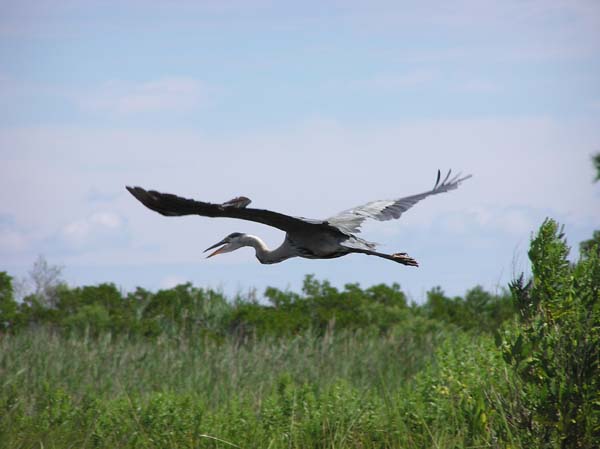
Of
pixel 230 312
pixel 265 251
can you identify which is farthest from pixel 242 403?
pixel 230 312

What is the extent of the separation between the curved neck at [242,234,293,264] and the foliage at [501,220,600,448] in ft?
6.44

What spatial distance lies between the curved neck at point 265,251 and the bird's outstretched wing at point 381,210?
0.44 meters

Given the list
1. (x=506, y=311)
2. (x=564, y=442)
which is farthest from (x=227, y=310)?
(x=564, y=442)

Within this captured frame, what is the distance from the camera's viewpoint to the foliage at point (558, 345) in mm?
4871

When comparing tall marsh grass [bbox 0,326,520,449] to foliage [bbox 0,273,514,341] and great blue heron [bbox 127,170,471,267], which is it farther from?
foliage [bbox 0,273,514,341]

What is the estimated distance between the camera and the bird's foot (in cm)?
682

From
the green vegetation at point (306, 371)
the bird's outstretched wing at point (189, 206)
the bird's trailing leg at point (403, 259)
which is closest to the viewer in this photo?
the bird's outstretched wing at point (189, 206)

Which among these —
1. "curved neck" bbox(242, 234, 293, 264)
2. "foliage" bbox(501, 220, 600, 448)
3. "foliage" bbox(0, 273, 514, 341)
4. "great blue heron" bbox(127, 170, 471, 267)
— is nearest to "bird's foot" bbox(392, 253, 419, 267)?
"great blue heron" bbox(127, 170, 471, 267)

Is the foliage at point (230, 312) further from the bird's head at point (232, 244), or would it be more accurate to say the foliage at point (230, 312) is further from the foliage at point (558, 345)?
the foliage at point (558, 345)

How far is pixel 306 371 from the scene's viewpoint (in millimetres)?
9617

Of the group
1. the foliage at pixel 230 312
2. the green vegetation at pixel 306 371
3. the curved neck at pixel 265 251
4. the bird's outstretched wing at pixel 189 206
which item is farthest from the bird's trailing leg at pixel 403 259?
Answer: the foliage at pixel 230 312

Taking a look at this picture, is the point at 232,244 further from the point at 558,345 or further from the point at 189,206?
the point at 558,345

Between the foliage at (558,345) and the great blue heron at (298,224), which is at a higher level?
the great blue heron at (298,224)

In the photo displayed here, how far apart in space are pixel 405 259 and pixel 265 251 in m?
1.13
